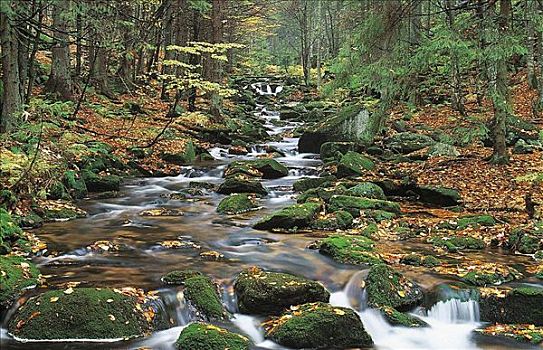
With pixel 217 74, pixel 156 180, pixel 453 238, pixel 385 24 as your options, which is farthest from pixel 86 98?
pixel 453 238

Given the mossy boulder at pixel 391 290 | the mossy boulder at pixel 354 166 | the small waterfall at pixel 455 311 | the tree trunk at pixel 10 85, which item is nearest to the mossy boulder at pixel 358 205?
the mossy boulder at pixel 354 166

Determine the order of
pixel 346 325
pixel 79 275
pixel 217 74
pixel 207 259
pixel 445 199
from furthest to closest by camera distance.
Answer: pixel 217 74 → pixel 445 199 → pixel 207 259 → pixel 79 275 → pixel 346 325

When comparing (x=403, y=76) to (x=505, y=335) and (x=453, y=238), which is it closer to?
(x=453, y=238)

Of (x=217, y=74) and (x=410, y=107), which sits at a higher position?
(x=217, y=74)

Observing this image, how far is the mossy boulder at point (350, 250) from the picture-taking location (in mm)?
7637

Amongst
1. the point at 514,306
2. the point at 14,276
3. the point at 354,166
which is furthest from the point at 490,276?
the point at 354,166

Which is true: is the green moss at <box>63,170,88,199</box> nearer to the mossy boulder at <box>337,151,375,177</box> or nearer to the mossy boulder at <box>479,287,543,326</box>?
the mossy boulder at <box>337,151,375,177</box>

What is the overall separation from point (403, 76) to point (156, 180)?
283 inches

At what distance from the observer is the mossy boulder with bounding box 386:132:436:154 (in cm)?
1709

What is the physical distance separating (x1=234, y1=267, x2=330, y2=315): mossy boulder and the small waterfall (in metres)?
→ 1.38

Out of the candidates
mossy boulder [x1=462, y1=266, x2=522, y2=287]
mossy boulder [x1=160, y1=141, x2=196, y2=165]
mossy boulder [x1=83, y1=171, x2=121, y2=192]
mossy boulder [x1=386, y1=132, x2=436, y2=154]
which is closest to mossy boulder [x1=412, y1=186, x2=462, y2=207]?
mossy boulder [x1=462, y1=266, x2=522, y2=287]

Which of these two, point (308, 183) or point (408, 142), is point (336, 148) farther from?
point (308, 183)

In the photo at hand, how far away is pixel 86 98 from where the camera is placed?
18938mm

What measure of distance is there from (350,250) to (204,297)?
8.84 feet
